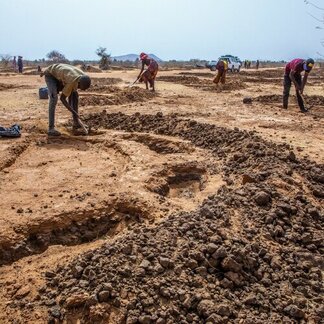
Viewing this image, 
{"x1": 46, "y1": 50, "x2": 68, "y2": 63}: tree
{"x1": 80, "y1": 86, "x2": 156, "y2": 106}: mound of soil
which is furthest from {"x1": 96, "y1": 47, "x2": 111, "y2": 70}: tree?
{"x1": 80, "y1": 86, "x2": 156, "y2": 106}: mound of soil

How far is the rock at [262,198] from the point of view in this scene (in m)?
3.66

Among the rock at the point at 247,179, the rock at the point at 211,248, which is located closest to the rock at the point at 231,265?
the rock at the point at 211,248

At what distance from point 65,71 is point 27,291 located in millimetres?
3961

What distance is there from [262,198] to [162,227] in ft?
3.61

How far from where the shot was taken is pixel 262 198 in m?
3.66

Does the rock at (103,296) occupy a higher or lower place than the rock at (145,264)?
lower

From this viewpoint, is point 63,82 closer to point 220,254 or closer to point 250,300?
point 220,254

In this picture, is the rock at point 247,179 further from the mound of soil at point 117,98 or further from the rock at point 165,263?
the mound of soil at point 117,98

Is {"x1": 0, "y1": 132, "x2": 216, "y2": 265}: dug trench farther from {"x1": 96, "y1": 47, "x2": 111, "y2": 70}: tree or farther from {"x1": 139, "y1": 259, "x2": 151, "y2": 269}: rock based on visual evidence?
{"x1": 96, "y1": 47, "x2": 111, "y2": 70}: tree

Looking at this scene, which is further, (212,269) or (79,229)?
(79,229)

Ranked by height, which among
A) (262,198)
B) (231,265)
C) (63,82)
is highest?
(63,82)

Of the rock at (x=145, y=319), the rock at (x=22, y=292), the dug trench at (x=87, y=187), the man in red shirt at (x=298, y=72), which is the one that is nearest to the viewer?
the rock at (x=145, y=319)

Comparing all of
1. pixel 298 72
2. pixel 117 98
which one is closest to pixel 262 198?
pixel 298 72

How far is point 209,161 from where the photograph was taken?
520 cm
